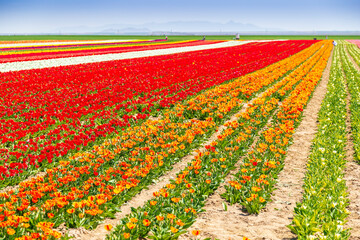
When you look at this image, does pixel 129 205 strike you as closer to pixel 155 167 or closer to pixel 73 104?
pixel 155 167

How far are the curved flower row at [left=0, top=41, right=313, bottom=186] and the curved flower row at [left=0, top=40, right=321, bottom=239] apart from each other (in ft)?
3.39

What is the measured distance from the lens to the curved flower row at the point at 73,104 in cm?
816

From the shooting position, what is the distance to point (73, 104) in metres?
12.9

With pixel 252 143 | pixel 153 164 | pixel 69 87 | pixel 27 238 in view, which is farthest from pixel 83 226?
pixel 69 87


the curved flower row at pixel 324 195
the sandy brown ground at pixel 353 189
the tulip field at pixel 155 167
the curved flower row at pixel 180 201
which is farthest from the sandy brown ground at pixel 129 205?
the sandy brown ground at pixel 353 189

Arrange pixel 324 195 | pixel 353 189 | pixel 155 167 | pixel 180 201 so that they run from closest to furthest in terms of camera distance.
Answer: pixel 180 201 < pixel 324 195 < pixel 353 189 < pixel 155 167

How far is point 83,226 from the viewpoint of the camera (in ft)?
16.8

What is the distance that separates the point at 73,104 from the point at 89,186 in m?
7.93

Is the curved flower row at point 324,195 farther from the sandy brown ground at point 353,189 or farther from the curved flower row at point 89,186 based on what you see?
the curved flower row at point 89,186

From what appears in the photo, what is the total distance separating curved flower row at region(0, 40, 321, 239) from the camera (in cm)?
508

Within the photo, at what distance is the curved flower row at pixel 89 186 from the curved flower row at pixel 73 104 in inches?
40.6

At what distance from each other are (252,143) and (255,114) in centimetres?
281

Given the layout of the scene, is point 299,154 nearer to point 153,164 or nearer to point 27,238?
point 153,164

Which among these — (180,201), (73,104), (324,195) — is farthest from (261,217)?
(73,104)
